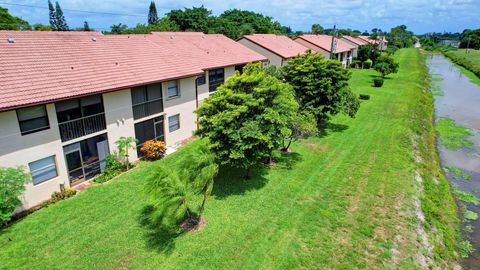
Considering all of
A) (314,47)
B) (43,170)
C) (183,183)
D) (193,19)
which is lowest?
(43,170)

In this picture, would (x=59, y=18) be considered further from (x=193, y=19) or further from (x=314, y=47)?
(x=314, y=47)

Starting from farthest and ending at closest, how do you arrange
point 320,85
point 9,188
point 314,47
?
point 314,47 < point 320,85 < point 9,188

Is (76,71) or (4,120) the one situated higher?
(76,71)

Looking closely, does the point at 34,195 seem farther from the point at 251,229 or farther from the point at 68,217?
the point at 251,229

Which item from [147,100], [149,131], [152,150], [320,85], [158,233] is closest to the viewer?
[158,233]

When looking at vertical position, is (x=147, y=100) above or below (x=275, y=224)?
above

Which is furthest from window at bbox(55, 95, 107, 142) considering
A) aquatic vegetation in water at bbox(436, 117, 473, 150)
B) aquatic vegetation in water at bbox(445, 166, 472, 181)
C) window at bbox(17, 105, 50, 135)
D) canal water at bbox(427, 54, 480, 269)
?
aquatic vegetation in water at bbox(436, 117, 473, 150)

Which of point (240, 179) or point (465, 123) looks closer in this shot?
point (240, 179)

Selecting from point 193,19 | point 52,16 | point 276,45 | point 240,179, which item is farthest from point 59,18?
point 240,179

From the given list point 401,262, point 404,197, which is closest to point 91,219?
point 401,262
